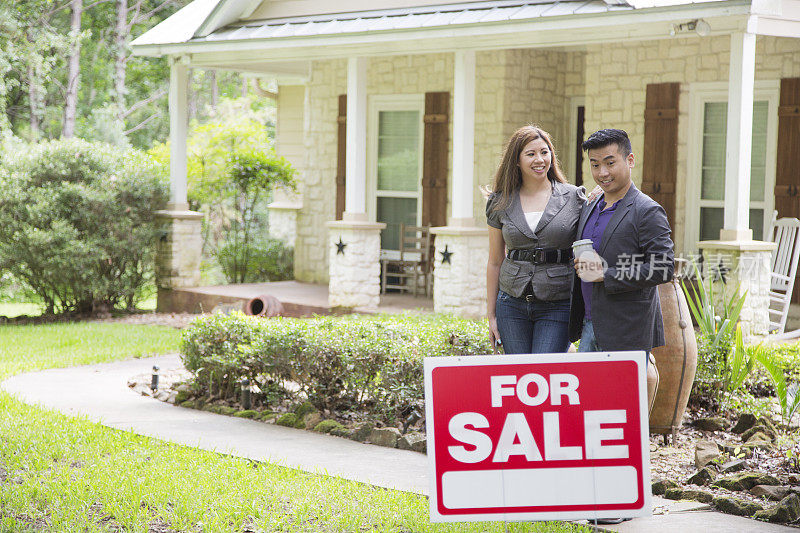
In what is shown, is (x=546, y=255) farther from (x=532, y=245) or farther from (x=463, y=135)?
(x=463, y=135)

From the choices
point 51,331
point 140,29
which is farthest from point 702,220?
point 140,29

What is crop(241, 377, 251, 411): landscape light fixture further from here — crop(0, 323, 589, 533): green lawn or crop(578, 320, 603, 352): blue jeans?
crop(578, 320, 603, 352): blue jeans

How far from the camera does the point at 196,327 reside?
7223 mm

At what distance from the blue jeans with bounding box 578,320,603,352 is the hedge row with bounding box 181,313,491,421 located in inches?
78.5

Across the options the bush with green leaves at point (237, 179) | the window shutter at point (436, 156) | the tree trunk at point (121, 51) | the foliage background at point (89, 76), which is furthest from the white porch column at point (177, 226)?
the tree trunk at point (121, 51)

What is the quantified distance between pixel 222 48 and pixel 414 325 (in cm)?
631

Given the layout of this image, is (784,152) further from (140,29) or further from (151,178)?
(140,29)

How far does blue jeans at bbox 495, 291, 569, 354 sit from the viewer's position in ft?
14.3

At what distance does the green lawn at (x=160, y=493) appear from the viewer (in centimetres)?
432

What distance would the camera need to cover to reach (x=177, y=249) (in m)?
12.8

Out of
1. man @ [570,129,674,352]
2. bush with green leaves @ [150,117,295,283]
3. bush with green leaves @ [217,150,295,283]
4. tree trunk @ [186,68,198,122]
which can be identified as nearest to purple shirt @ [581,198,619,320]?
man @ [570,129,674,352]

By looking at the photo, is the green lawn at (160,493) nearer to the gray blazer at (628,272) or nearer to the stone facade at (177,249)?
the gray blazer at (628,272)

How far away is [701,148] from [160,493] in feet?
24.8

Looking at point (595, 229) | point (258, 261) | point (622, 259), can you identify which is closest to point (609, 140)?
point (595, 229)
